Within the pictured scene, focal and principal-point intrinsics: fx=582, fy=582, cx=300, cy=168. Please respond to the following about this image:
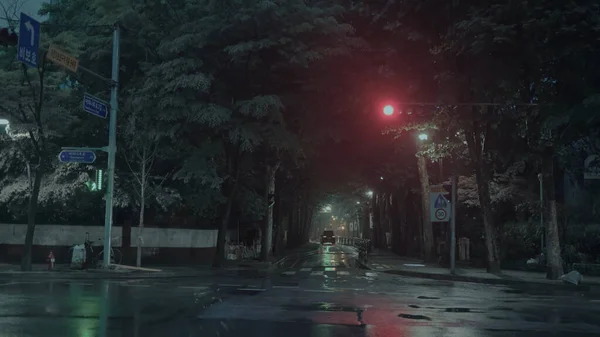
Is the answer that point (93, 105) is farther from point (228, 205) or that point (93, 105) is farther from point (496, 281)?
point (496, 281)

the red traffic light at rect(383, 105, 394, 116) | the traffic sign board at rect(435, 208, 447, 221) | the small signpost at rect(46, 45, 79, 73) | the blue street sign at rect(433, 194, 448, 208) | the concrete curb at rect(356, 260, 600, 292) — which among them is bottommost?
the concrete curb at rect(356, 260, 600, 292)

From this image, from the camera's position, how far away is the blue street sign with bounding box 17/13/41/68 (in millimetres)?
14945

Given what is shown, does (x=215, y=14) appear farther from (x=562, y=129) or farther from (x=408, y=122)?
(x=562, y=129)

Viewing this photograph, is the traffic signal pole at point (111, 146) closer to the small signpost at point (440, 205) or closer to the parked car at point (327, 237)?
the small signpost at point (440, 205)

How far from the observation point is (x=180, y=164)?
2855 centimetres

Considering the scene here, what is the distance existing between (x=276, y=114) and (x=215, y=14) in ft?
16.0

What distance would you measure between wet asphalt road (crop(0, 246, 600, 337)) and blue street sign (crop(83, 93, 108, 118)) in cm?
619

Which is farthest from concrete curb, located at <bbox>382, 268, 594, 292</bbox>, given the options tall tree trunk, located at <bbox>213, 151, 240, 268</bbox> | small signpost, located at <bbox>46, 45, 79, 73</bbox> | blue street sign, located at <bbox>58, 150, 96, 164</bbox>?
small signpost, located at <bbox>46, 45, 79, 73</bbox>

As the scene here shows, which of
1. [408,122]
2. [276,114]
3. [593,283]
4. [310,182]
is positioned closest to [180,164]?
[276,114]

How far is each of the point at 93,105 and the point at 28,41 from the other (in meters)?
5.99

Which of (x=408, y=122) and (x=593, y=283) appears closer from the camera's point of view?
(x=593, y=283)

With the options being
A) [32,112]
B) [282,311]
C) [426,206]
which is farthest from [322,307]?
[426,206]

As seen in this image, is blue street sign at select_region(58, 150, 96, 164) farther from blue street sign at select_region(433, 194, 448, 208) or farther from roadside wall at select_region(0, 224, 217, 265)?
blue street sign at select_region(433, 194, 448, 208)

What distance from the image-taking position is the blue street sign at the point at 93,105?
20.8 meters
